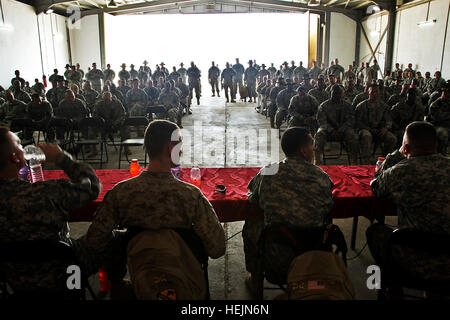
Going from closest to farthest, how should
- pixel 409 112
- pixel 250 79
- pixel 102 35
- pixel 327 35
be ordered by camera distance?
pixel 409 112, pixel 250 79, pixel 327 35, pixel 102 35

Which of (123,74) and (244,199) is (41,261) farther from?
(123,74)

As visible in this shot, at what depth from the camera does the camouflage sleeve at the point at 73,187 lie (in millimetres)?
1808

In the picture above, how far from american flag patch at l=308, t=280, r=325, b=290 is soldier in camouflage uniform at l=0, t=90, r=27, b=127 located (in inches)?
302

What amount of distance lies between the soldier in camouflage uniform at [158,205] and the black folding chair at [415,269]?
3.23ft

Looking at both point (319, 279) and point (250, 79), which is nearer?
point (319, 279)

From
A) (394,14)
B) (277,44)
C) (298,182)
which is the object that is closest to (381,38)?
(394,14)

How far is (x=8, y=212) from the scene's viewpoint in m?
1.73

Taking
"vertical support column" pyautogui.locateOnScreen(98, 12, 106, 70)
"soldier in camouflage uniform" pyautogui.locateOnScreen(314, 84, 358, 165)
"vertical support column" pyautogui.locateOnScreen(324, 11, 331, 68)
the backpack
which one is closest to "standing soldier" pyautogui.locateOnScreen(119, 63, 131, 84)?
"vertical support column" pyautogui.locateOnScreen(98, 12, 106, 70)

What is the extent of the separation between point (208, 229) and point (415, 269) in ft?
4.08

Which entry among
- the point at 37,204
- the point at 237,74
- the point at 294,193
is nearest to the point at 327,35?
the point at 237,74


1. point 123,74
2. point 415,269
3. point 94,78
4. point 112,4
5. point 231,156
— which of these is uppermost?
point 112,4

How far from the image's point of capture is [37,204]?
5.75 feet

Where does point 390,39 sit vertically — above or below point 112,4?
below
